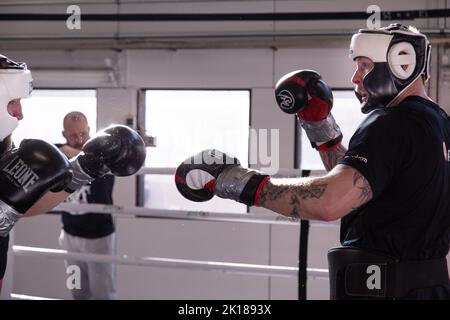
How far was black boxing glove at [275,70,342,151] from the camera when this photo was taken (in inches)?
88.2

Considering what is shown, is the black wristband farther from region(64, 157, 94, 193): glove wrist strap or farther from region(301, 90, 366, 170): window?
region(301, 90, 366, 170): window

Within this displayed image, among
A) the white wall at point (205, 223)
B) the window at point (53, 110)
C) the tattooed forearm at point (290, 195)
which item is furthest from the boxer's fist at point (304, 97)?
the window at point (53, 110)

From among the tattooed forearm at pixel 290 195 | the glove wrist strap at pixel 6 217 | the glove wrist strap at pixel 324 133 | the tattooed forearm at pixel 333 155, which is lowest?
the glove wrist strap at pixel 6 217

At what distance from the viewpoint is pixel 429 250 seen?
1696mm

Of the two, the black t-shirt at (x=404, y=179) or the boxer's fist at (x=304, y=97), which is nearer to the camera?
the black t-shirt at (x=404, y=179)

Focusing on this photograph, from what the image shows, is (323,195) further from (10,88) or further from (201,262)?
(201,262)

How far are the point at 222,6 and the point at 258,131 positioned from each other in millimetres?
948

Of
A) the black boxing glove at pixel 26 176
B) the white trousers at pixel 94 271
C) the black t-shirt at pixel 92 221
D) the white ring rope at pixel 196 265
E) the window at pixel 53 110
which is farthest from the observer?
the window at pixel 53 110

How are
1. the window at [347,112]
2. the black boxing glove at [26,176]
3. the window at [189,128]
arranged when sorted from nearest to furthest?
the black boxing glove at [26,176], the window at [347,112], the window at [189,128]

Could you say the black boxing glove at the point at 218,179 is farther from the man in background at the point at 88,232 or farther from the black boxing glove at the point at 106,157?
the man in background at the point at 88,232

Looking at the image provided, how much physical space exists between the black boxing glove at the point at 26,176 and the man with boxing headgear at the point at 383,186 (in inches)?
13.3

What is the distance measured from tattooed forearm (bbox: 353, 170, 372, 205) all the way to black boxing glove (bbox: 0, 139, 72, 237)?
0.77 m

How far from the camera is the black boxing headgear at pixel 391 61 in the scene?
71.2 inches

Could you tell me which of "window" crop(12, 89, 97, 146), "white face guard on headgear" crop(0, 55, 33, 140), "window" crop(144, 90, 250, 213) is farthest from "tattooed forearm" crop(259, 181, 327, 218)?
"window" crop(12, 89, 97, 146)
